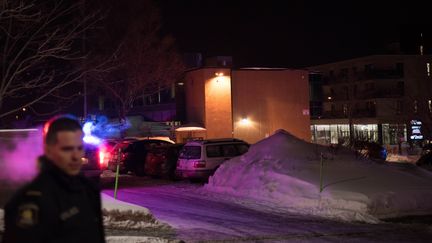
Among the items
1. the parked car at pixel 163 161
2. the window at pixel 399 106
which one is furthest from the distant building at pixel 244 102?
the window at pixel 399 106

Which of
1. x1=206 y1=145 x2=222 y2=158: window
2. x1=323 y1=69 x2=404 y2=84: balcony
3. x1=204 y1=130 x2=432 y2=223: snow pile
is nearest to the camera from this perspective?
x1=204 y1=130 x2=432 y2=223: snow pile

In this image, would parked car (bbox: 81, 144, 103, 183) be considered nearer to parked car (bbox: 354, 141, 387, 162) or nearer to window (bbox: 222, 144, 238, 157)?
window (bbox: 222, 144, 238, 157)

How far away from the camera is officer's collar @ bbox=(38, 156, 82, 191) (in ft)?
10.5

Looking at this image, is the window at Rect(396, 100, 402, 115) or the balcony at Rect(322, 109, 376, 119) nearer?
the window at Rect(396, 100, 402, 115)


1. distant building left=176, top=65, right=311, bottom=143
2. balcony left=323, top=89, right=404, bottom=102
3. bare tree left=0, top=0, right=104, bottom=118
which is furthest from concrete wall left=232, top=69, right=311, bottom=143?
balcony left=323, top=89, right=404, bottom=102

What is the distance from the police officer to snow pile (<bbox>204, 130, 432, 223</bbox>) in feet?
35.0

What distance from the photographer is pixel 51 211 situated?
3.06m

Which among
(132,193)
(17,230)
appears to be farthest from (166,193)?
(17,230)

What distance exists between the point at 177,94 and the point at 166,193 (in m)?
32.6

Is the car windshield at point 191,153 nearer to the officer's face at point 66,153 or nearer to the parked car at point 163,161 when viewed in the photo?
the parked car at point 163,161

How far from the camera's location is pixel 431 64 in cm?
7762

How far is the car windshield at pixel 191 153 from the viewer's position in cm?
2122

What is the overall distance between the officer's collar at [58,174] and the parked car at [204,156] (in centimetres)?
1769

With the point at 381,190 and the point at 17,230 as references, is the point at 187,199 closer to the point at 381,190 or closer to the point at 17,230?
the point at 381,190
